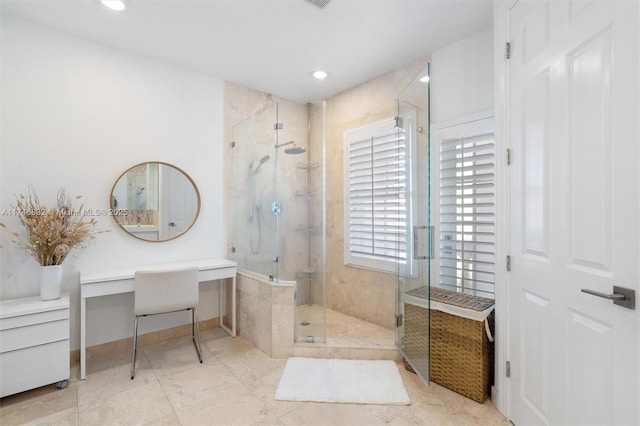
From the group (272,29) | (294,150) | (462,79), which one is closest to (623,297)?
(462,79)

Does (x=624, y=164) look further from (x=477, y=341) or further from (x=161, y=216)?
(x=161, y=216)

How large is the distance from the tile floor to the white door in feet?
1.66

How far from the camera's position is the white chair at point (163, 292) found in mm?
A: 2389

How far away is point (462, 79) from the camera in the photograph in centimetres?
257

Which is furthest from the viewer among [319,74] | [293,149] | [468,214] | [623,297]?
[319,74]

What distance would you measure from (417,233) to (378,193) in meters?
0.82

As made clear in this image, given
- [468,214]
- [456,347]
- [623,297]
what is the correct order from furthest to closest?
[468,214], [456,347], [623,297]

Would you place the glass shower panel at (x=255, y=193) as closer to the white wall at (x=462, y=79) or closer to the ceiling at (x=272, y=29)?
the ceiling at (x=272, y=29)

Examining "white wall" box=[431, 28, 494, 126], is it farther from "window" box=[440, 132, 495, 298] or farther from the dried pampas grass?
the dried pampas grass

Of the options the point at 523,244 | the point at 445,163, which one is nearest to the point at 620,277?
the point at 523,244

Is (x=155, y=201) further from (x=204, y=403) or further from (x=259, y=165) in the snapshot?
(x=204, y=403)

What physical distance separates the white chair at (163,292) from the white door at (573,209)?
7.83 feet

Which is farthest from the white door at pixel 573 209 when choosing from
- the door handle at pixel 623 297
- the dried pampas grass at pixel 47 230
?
the dried pampas grass at pixel 47 230

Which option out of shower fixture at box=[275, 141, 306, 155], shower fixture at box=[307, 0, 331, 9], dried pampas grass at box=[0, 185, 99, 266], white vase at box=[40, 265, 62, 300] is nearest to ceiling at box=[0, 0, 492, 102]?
shower fixture at box=[307, 0, 331, 9]
